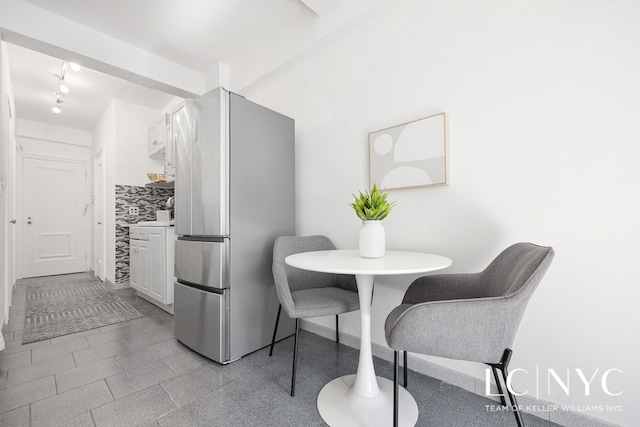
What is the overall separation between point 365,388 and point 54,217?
6.53 meters

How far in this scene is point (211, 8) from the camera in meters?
2.32

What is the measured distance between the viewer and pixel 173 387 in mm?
1645

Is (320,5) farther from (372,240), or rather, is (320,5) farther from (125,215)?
(125,215)

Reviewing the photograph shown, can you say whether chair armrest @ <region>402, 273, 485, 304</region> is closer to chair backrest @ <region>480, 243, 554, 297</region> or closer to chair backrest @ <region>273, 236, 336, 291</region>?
chair backrest @ <region>480, 243, 554, 297</region>

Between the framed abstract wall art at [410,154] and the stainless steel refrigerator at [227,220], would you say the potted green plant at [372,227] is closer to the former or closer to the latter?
the framed abstract wall art at [410,154]

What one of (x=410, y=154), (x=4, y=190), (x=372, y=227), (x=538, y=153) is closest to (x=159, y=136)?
(x=4, y=190)

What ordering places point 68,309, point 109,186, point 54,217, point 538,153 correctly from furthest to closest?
point 54,217
point 109,186
point 68,309
point 538,153

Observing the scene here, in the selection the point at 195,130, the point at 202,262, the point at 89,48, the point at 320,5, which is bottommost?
the point at 202,262

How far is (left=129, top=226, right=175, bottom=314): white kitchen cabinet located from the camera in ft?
9.80

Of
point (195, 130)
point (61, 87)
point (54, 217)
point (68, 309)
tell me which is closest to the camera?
point (195, 130)

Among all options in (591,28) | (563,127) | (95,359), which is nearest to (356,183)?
(563,127)

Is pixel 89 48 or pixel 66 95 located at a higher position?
pixel 66 95

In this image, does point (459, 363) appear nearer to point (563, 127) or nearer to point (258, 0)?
point (563, 127)

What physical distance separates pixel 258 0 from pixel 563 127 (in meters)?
2.29
